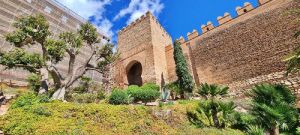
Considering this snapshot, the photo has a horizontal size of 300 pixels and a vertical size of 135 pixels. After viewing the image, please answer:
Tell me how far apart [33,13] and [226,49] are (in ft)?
67.7

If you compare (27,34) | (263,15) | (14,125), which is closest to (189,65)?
(263,15)

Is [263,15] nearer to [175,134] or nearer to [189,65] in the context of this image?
[189,65]

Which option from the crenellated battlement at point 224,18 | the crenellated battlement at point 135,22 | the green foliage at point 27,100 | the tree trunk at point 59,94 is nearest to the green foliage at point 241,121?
the tree trunk at point 59,94

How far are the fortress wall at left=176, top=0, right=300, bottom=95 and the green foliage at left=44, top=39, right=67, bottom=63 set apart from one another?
39.4 ft

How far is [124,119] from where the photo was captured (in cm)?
867

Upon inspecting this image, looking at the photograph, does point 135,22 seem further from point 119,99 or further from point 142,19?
point 119,99

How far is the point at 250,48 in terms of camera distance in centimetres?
1558

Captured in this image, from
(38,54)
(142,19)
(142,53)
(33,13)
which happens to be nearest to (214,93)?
(38,54)

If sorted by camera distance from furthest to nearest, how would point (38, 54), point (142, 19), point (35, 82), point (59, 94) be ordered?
1. point (142, 19)
2. point (35, 82)
3. point (38, 54)
4. point (59, 94)

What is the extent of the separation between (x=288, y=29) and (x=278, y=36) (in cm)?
74

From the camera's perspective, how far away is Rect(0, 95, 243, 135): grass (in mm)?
7336

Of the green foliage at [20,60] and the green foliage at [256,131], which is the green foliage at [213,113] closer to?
the green foliage at [256,131]

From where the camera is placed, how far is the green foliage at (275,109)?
786 cm

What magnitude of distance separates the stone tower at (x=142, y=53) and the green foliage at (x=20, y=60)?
980cm
